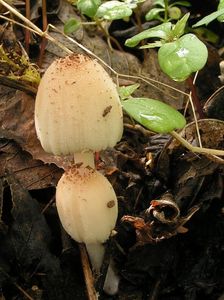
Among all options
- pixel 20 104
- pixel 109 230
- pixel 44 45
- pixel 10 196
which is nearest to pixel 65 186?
pixel 109 230

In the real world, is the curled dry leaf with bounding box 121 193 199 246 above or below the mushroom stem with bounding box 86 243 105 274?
above

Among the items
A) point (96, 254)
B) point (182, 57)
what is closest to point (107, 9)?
point (182, 57)

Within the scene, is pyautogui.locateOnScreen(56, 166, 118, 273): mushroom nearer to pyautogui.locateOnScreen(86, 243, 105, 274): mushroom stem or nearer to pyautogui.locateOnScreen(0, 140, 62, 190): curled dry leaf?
pyautogui.locateOnScreen(86, 243, 105, 274): mushroom stem

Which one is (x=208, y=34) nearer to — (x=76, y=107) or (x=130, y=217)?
(x=130, y=217)

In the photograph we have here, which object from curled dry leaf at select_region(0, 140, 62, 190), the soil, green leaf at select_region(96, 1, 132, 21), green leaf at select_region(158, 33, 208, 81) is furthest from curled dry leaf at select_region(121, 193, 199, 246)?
green leaf at select_region(96, 1, 132, 21)

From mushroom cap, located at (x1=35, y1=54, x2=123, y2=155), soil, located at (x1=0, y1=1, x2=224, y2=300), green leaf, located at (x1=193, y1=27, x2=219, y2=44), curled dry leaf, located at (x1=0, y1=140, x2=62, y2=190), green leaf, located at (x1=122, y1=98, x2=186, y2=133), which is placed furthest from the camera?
green leaf, located at (x1=193, y1=27, x2=219, y2=44)

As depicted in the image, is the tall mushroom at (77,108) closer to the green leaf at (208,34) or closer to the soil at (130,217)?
the soil at (130,217)

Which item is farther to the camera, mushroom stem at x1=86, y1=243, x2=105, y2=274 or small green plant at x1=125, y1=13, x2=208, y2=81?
mushroom stem at x1=86, y1=243, x2=105, y2=274
